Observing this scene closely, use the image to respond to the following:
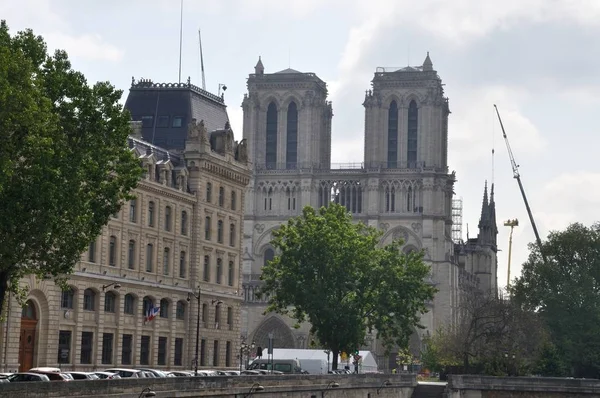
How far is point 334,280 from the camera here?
359ft

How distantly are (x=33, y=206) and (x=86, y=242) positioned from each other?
14.3 ft

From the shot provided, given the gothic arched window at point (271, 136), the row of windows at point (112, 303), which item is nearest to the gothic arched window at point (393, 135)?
the gothic arched window at point (271, 136)

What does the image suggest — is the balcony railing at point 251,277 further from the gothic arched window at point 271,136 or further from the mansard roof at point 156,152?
the mansard roof at point 156,152

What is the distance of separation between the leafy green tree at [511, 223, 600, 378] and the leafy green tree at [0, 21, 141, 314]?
72993 millimetres

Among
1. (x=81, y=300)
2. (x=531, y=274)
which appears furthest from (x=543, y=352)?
(x=81, y=300)

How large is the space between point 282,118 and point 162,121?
84.3 m

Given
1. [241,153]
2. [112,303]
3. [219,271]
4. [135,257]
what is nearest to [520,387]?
[219,271]

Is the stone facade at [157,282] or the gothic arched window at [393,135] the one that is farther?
the gothic arched window at [393,135]

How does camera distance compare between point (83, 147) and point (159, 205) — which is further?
point (159, 205)

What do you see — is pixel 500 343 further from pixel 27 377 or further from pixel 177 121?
pixel 27 377

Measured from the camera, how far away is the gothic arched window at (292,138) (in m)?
198

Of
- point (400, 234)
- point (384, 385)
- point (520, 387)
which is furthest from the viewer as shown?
point (400, 234)

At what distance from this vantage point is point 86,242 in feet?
211

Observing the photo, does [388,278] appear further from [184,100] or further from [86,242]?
[86,242]
